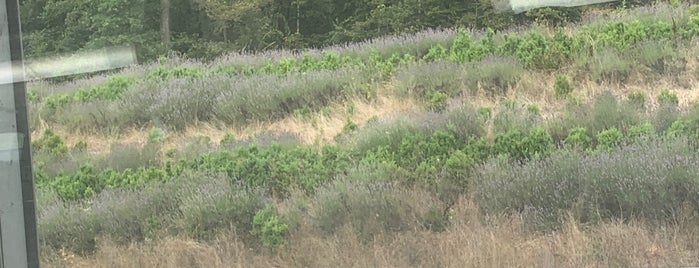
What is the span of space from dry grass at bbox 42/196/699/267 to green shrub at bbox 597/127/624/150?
71 cm

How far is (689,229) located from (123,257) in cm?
351

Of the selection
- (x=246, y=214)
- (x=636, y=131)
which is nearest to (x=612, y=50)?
(x=636, y=131)

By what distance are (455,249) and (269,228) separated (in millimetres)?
1180

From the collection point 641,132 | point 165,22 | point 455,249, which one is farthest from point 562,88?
point 165,22

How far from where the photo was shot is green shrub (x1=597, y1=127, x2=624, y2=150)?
5.06 metres

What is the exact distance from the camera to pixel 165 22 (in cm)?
528

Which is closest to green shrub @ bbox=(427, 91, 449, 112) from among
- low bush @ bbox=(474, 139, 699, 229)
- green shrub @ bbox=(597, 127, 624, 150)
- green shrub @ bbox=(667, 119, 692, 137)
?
low bush @ bbox=(474, 139, 699, 229)

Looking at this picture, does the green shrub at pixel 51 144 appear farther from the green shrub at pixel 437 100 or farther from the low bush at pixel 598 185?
the low bush at pixel 598 185

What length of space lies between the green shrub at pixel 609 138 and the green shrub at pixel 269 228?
2.23 metres

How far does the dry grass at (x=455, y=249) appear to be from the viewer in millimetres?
4324

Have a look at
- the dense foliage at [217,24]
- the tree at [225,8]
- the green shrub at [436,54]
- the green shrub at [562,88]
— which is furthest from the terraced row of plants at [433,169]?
the tree at [225,8]

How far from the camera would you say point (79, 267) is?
4738 millimetres

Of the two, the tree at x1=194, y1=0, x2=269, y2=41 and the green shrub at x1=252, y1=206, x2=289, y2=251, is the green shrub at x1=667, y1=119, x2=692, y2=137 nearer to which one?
the green shrub at x1=252, y1=206, x2=289, y2=251

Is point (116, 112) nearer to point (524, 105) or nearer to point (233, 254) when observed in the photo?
point (233, 254)
